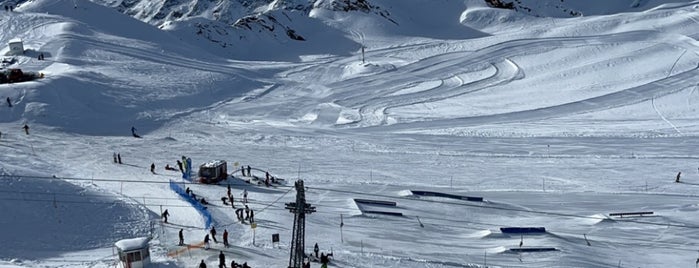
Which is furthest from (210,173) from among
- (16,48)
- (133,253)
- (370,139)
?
A: (16,48)

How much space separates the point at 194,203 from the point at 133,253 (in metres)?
7.54

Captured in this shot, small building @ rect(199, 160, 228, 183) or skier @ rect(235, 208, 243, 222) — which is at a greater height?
small building @ rect(199, 160, 228, 183)

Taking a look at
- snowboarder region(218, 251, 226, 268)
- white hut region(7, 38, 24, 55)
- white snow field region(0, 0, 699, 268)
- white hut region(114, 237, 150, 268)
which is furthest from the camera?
white hut region(7, 38, 24, 55)

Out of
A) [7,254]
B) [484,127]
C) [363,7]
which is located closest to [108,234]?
[7,254]

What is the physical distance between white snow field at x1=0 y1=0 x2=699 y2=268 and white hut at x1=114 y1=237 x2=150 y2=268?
2.52ft

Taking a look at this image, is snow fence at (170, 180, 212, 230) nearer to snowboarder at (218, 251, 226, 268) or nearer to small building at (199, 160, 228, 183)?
small building at (199, 160, 228, 183)

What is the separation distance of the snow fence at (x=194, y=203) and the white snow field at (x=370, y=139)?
0.27 m

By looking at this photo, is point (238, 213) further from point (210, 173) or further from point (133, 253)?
point (133, 253)

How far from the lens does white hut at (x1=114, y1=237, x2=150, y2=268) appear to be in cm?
2012

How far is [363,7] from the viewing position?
3420 inches

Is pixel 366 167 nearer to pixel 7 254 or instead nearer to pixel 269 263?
pixel 269 263

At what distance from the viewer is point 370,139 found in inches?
1592

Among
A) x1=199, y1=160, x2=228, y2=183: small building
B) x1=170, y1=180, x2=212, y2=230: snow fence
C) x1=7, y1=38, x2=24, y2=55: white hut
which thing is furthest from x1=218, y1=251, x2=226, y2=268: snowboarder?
x1=7, y1=38, x2=24, y2=55: white hut

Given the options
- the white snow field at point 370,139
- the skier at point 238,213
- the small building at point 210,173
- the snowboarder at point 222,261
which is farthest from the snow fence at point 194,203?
the snowboarder at point 222,261
